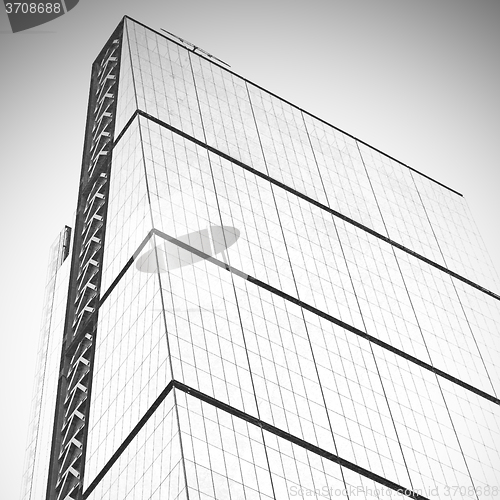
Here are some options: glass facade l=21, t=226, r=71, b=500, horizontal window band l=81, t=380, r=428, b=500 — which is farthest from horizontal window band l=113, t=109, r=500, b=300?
horizontal window band l=81, t=380, r=428, b=500

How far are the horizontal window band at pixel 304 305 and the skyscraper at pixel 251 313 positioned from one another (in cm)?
7

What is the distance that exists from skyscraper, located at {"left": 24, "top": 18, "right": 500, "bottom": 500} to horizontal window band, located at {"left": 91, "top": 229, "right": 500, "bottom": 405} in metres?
0.07

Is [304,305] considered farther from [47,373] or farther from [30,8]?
[30,8]

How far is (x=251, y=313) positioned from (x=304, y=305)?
10.3ft

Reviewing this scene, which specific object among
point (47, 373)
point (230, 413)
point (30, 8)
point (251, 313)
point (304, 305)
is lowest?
point (230, 413)

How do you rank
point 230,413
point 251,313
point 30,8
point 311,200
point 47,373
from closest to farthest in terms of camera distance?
point 230,413 → point 251,313 → point 311,200 → point 47,373 → point 30,8

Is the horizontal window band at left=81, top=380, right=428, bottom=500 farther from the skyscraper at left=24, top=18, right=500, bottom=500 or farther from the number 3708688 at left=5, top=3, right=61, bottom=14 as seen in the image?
the number 3708688 at left=5, top=3, right=61, bottom=14

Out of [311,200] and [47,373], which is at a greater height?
[311,200]

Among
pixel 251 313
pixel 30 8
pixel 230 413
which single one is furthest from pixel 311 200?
pixel 30 8

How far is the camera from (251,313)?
2450 cm

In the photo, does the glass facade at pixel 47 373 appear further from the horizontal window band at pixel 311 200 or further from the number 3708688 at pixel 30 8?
the number 3708688 at pixel 30 8

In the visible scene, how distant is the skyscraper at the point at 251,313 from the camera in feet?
69.2

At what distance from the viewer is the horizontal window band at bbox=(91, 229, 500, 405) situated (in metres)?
24.7

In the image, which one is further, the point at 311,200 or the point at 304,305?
the point at 311,200
